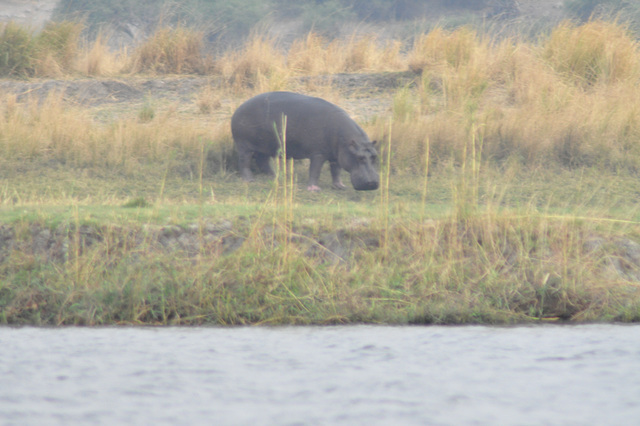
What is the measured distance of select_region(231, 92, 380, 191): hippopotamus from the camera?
25.5ft

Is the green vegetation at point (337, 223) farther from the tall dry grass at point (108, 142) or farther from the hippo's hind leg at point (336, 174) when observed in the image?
the hippo's hind leg at point (336, 174)

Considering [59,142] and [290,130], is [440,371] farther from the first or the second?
[59,142]

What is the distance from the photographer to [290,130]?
8.03m

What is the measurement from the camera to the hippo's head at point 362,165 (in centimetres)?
767

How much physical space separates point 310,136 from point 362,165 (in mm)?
619

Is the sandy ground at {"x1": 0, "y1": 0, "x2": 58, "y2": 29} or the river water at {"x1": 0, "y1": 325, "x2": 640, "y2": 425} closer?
the river water at {"x1": 0, "y1": 325, "x2": 640, "y2": 425}

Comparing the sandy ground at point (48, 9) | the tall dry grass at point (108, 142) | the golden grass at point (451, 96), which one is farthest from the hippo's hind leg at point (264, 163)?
the sandy ground at point (48, 9)

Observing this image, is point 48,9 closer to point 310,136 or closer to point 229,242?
point 310,136

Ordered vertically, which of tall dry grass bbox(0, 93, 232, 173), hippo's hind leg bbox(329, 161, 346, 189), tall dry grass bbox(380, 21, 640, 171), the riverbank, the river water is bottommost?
the river water

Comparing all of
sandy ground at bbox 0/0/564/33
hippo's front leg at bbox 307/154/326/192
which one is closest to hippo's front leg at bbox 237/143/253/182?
hippo's front leg at bbox 307/154/326/192

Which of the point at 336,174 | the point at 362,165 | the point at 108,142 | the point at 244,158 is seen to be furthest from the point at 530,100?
the point at 108,142

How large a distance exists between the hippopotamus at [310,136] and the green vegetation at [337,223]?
0.89 ft

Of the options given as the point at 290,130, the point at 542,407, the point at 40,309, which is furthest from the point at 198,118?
the point at 542,407

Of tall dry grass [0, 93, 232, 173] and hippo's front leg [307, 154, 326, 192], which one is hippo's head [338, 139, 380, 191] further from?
tall dry grass [0, 93, 232, 173]
